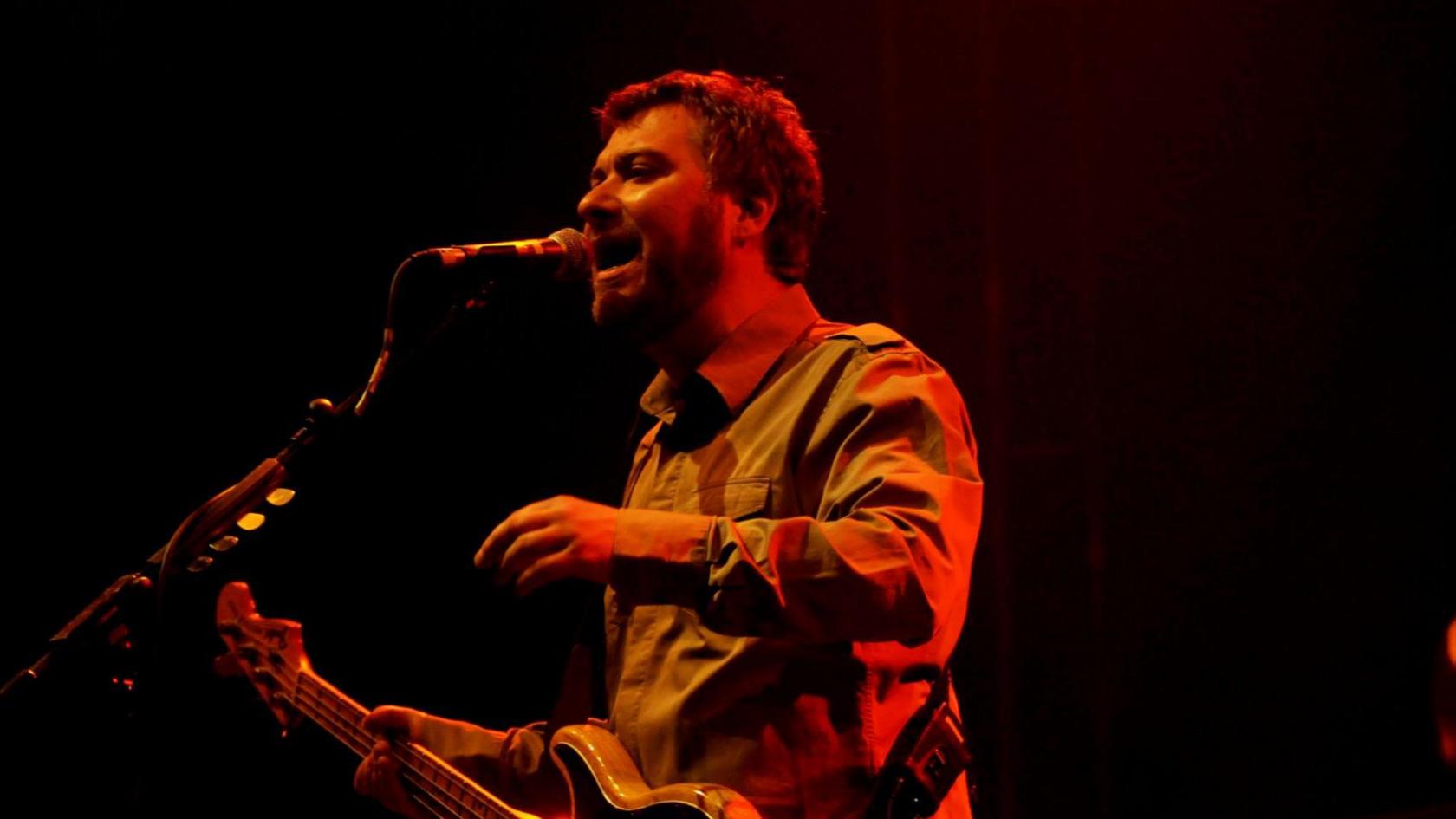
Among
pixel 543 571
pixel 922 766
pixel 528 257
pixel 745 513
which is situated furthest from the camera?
pixel 528 257

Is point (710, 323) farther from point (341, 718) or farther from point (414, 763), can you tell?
point (341, 718)

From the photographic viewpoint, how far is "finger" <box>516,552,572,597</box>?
4.74 ft

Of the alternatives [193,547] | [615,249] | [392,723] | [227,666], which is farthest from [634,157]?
[227,666]

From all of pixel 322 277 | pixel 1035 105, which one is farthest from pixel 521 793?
pixel 1035 105

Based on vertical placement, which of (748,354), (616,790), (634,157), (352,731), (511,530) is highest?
(634,157)

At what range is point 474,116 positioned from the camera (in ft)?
11.6

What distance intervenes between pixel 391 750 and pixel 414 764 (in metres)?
0.08

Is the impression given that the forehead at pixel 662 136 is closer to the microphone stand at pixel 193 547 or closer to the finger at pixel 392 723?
the microphone stand at pixel 193 547

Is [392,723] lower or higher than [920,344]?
lower

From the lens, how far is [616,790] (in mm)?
1760

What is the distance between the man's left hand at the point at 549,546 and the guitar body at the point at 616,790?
35 cm

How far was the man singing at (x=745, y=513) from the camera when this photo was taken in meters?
1.48

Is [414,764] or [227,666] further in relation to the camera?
[227,666]

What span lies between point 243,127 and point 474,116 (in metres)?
0.63
